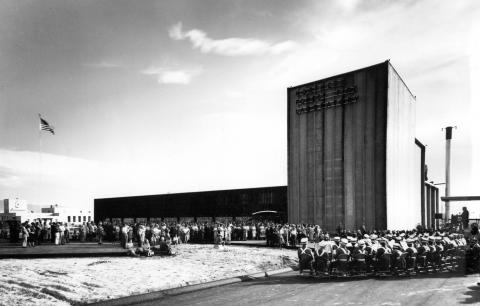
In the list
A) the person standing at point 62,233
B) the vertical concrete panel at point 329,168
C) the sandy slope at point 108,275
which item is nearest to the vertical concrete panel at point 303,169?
the vertical concrete panel at point 329,168

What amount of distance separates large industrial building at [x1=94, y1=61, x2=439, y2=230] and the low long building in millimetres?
15173

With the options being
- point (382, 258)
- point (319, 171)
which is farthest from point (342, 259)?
point (319, 171)

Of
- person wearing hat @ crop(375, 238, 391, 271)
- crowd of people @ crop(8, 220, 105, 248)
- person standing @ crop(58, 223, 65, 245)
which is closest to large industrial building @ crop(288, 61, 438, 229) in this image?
crowd of people @ crop(8, 220, 105, 248)

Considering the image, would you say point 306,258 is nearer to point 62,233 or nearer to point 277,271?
point 277,271

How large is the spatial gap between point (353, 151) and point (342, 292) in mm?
28549

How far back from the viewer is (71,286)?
41.4 ft

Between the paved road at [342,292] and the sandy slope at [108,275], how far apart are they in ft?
6.03

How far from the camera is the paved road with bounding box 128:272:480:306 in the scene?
420 inches

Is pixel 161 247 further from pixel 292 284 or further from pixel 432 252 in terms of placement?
pixel 432 252

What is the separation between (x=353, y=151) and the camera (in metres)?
39.2

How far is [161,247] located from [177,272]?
5418 mm

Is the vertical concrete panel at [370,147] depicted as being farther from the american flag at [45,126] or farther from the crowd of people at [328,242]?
the american flag at [45,126]

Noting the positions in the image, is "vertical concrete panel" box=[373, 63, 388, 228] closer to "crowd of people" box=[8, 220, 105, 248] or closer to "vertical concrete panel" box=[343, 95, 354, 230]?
"vertical concrete panel" box=[343, 95, 354, 230]

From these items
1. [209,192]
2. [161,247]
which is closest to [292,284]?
[161,247]
